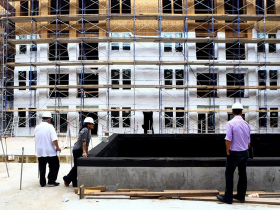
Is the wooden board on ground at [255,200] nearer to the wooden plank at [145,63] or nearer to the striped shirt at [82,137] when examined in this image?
the striped shirt at [82,137]

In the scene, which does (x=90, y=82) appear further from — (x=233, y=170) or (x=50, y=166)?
(x=233, y=170)

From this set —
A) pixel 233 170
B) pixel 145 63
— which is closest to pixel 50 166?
pixel 233 170

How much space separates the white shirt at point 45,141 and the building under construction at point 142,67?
14.4 meters

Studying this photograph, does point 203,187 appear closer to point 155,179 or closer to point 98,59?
point 155,179

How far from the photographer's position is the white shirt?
20.1 ft

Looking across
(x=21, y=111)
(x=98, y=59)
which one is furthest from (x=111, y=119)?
(x=21, y=111)

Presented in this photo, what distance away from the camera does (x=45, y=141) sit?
20.3ft

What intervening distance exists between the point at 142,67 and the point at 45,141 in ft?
53.9

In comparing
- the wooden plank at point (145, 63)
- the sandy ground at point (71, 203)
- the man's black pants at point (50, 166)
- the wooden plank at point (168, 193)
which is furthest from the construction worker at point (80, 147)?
the wooden plank at point (145, 63)

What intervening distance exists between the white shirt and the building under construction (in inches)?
568

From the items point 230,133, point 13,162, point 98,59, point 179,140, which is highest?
point 98,59

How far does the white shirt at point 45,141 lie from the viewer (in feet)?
20.1

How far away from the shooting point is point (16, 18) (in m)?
21.7

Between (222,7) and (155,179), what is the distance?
2104 centimetres
